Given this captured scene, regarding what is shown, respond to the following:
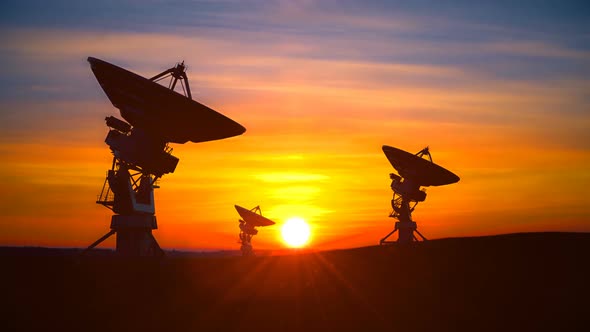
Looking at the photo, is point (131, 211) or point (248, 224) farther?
point (248, 224)

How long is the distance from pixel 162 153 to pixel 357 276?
2102cm

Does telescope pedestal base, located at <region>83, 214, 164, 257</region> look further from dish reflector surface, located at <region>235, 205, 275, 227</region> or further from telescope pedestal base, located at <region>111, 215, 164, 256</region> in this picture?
dish reflector surface, located at <region>235, 205, 275, 227</region>

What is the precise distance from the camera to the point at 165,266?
66.6 m

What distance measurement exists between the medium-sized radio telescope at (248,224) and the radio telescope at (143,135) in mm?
57964

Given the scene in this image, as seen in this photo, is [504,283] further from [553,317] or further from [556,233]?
[556,233]

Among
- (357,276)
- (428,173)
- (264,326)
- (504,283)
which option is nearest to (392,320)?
(264,326)

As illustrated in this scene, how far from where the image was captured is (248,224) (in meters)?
129

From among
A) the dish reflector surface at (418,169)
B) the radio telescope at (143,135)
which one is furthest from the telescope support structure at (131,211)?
the dish reflector surface at (418,169)

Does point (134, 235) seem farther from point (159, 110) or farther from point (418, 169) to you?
point (418, 169)

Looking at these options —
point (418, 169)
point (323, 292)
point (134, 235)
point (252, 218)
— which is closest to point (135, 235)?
point (134, 235)

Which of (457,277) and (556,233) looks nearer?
(457,277)

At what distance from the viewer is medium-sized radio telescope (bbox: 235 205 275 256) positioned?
127250mm

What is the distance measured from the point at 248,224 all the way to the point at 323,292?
73.8m

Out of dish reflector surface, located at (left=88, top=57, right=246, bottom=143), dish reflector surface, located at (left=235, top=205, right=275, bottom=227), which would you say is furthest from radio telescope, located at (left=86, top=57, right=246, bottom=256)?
dish reflector surface, located at (left=235, top=205, right=275, bottom=227)
